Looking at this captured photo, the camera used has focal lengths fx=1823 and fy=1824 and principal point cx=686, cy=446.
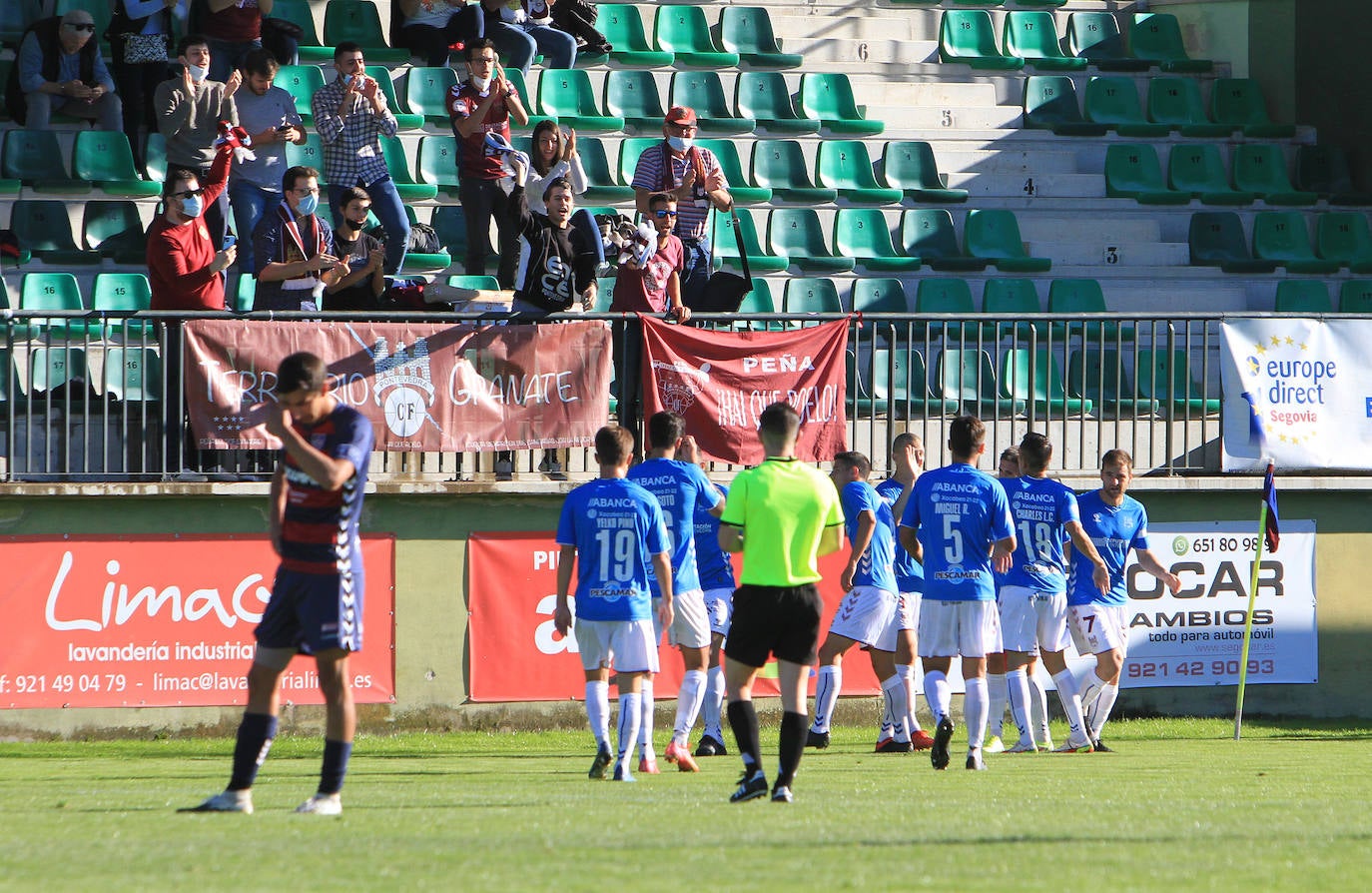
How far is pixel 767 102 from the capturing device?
67.7ft

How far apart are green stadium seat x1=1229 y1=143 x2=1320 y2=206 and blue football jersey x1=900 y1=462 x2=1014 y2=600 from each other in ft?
36.9

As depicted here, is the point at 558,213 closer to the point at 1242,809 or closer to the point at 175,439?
the point at 175,439

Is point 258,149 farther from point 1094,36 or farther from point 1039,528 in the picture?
point 1094,36

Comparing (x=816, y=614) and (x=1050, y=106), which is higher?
(x=1050, y=106)

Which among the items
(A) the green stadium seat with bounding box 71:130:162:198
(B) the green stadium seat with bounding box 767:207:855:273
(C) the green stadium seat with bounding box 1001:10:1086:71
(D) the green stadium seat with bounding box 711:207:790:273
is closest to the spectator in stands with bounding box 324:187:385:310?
(A) the green stadium seat with bounding box 71:130:162:198

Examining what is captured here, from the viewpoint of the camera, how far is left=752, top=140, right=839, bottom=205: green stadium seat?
64.0 ft

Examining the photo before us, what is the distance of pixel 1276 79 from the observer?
22938mm

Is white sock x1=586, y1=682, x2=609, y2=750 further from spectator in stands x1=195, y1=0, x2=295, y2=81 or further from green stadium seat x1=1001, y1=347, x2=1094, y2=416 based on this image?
spectator in stands x1=195, y1=0, x2=295, y2=81

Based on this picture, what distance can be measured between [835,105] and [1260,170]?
16.9 ft

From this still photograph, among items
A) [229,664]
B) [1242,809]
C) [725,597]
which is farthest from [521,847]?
[229,664]

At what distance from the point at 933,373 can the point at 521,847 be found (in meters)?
9.69

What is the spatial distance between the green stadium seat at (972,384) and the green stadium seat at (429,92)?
5.92 m

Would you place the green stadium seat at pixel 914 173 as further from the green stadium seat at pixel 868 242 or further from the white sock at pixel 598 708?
the white sock at pixel 598 708

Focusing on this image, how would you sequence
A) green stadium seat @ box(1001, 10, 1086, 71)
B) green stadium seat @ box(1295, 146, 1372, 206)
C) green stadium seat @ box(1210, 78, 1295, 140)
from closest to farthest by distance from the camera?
1. green stadium seat @ box(1295, 146, 1372, 206)
2. green stadium seat @ box(1210, 78, 1295, 140)
3. green stadium seat @ box(1001, 10, 1086, 71)
